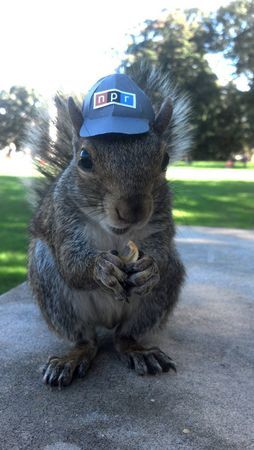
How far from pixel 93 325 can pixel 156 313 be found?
0.29m

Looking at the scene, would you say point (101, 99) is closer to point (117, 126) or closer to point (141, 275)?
point (117, 126)

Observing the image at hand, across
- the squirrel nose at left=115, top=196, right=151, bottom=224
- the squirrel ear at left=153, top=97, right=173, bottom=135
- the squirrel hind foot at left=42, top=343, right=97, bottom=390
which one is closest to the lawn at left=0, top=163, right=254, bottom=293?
the squirrel ear at left=153, top=97, right=173, bottom=135

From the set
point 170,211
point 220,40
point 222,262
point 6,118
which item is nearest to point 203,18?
point 220,40

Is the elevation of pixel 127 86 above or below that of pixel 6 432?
above

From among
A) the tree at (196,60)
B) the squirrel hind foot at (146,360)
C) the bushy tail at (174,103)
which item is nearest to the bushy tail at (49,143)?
the bushy tail at (174,103)

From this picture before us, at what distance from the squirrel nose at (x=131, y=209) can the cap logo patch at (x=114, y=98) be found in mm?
395

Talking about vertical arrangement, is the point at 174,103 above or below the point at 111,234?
above

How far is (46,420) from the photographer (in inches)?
65.5

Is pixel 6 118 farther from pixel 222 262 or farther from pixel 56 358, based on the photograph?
pixel 56 358

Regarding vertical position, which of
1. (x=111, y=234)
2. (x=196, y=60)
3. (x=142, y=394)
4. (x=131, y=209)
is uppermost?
(x=196, y=60)

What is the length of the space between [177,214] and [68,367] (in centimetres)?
428

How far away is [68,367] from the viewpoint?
6.52ft

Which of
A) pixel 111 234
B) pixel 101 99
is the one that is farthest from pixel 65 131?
pixel 111 234

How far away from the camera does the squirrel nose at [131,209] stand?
174 cm
